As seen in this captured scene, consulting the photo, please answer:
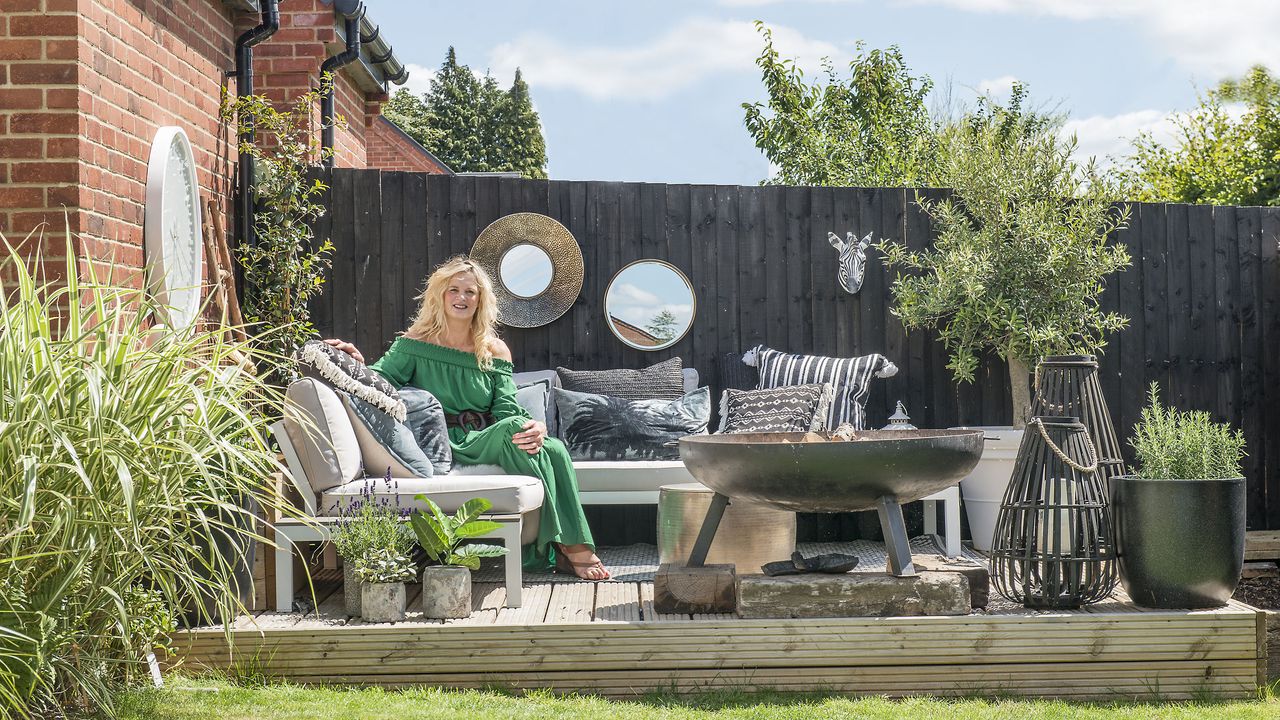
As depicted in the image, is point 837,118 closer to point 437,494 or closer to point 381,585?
point 437,494

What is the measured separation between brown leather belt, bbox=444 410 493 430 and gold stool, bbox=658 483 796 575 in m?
0.89

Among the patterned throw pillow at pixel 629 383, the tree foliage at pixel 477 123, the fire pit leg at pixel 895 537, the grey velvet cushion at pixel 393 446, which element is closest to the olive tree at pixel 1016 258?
the patterned throw pillow at pixel 629 383

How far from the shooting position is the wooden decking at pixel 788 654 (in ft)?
10.7

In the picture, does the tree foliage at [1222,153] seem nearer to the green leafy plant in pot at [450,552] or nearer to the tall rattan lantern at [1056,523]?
the tall rattan lantern at [1056,523]

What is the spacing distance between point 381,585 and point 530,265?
2.46 meters

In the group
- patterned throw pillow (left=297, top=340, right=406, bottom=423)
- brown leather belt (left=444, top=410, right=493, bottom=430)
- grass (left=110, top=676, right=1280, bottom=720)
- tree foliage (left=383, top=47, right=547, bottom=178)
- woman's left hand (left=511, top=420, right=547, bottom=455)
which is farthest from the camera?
tree foliage (left=383, top=47, right=547, bottom=178)

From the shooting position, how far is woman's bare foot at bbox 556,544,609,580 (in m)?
4.21

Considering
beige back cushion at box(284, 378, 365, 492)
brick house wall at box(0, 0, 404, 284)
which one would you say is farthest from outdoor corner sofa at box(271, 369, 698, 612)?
brick house wall at box(0, 0, 404, 284)

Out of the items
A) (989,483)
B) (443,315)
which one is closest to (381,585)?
(443,315)

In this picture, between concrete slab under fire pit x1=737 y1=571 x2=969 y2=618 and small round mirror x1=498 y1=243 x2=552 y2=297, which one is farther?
small round mirror x1=498 y1=243 x2=552 y2=297

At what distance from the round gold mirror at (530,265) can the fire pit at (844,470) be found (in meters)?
2.24

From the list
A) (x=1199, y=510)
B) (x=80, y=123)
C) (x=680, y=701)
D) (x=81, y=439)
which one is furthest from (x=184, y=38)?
(x=1199, y=510)

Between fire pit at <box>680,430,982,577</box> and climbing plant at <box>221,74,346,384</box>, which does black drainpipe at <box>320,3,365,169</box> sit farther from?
fire pit at <box>680,430,982,577</box>

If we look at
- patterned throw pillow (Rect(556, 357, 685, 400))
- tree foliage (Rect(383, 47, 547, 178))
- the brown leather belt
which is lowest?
the brown leather belt
